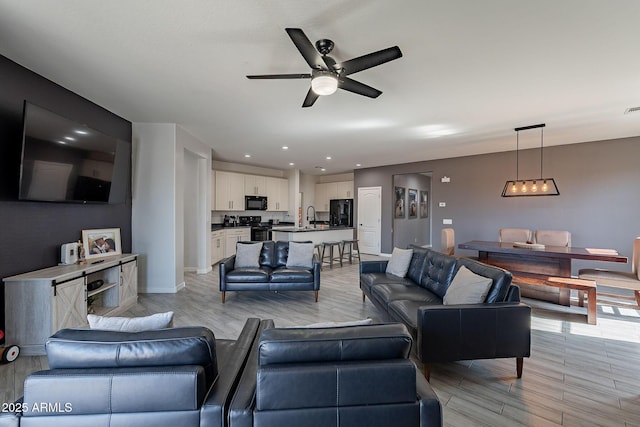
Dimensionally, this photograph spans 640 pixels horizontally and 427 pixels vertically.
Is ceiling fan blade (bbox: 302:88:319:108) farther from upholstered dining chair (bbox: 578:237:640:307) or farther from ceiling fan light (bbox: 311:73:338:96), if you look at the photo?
upholstered dining chair (bbox: 578:237:640:307)

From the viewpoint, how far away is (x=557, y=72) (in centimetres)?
276

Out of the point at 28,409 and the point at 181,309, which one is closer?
the point at 28,409

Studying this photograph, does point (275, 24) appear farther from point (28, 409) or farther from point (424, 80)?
point (28, 409)

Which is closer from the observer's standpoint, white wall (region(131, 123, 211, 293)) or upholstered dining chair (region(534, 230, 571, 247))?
white wall (region(131, 123, 211, 293))

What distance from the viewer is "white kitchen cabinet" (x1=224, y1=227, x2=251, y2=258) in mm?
7352

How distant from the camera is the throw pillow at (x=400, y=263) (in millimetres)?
3756

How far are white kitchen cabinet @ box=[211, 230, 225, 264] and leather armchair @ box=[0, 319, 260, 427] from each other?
565cm

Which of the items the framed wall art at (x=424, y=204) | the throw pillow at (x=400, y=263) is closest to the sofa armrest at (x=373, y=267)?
the throw pillow at (x=400, y=263)

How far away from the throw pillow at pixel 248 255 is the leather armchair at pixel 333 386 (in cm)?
324

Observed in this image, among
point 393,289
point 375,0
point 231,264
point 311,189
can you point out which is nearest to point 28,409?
point 375,0

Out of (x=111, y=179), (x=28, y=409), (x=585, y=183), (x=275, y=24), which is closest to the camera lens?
(x=28, y=409)

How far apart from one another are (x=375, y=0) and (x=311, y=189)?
848 centimetres

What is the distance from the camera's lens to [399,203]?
8.58 m

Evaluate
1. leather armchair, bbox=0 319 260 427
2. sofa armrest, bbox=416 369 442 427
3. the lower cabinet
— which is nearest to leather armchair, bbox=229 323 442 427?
sofa armrest, bbox=416 369 442 427
